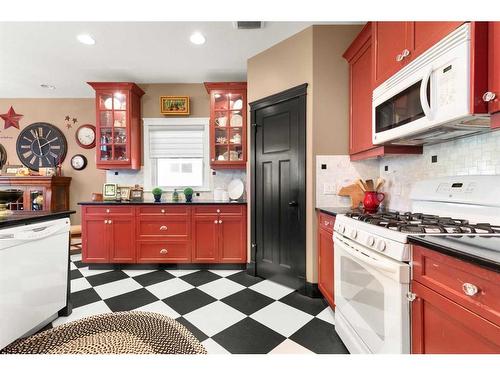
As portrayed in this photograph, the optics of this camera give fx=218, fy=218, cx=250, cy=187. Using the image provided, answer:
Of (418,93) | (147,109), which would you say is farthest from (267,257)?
(147,109)

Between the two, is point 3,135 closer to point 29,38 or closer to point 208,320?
point 29,38

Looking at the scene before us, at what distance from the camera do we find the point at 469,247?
29.2 inches

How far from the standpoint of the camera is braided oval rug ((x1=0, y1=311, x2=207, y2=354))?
652 mm

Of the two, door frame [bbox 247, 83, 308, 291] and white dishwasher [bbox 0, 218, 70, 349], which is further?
door frame [bbox 247, 83, 308, 291]

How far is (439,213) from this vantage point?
1.38 m

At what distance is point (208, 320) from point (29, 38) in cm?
339

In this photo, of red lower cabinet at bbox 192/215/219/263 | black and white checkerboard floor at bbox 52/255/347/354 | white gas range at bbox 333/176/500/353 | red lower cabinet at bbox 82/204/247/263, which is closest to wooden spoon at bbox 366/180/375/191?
white gas range at bbox 333/176/500/353

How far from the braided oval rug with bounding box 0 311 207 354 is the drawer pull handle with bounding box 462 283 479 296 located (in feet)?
2.78

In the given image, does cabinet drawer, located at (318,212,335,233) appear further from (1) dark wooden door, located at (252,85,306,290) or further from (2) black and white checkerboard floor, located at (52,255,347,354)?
(2) black and white checkerboard floor, located at (52,255,347,354)

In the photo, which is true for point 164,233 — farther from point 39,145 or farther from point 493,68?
point 39,145

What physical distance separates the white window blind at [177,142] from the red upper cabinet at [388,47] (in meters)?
2.46

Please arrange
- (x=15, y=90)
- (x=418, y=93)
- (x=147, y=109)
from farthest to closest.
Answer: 1. (x=15, y=90)
2. (x=147, y=109)
3. (x=418, y=93)

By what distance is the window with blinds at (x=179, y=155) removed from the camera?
339cm

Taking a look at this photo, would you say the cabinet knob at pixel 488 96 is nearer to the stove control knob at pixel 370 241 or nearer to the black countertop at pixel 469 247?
the black countertop at pixel 469 247
